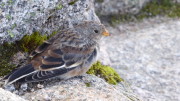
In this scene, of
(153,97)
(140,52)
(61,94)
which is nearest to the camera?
(61,94)

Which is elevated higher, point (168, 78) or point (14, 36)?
point (14, 36)

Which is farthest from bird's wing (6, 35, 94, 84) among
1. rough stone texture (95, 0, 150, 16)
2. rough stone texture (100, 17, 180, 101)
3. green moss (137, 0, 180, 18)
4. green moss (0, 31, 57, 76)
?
green moss (137, 0, 180, 18)

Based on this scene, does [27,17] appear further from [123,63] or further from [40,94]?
[123,63]

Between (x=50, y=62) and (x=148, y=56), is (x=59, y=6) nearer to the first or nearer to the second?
(x=50, y=62)

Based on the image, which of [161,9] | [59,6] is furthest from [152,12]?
[59,6]

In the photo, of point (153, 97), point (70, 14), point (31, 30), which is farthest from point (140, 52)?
point (31, 30)

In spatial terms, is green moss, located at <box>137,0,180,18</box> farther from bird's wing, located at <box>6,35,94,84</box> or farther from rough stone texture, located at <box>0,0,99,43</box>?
bird's wing, located at <box>6,35,94,84</box>

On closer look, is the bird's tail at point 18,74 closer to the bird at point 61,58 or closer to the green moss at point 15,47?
the bird at point 61,58
